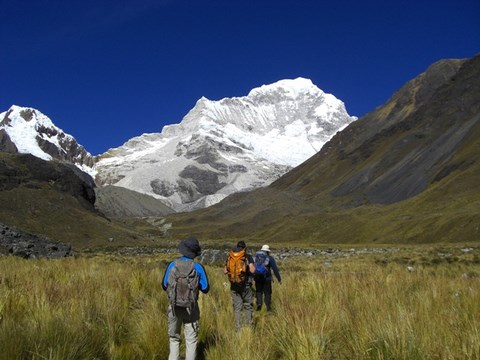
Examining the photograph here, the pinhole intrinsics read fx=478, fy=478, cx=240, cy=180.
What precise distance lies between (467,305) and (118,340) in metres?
4.96

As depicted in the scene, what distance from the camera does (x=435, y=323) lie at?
537 centimetres

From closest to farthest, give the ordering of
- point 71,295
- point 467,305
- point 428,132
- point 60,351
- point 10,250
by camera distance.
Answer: point 60,351 → point 467,305 → point 71,295 → point 10,250 → point 428,132

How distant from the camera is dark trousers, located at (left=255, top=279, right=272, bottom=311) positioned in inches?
409

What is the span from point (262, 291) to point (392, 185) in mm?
86657

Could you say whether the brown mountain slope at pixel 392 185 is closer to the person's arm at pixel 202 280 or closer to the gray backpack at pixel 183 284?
the person's arm at pixel 202 280

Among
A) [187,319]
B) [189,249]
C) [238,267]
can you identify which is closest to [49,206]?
[238,267]

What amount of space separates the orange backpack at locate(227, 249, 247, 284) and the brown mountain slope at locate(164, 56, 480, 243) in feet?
158

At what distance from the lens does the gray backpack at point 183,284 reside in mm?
6039

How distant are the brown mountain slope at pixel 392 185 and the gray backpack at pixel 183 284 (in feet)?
167

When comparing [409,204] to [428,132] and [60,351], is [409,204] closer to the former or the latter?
[428,132]

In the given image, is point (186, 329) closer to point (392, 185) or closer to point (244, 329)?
point (244, 329)

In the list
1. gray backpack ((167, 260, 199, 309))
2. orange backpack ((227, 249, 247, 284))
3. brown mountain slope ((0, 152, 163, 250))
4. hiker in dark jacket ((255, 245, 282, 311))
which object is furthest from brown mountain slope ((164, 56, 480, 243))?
gray backpack ((167, 260, 199, 309))

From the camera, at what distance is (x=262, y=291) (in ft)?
34.7

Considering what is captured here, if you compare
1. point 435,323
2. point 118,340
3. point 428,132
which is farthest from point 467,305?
point 428,132
